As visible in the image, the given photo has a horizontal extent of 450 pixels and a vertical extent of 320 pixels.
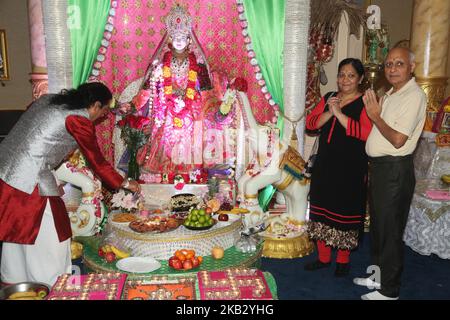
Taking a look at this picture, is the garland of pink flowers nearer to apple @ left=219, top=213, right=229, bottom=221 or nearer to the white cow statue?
apple @ left=219, top=213, right=229, bottom=221

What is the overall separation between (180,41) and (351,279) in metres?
3.48

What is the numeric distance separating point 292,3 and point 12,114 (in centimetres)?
549

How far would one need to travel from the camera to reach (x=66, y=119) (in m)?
3.31

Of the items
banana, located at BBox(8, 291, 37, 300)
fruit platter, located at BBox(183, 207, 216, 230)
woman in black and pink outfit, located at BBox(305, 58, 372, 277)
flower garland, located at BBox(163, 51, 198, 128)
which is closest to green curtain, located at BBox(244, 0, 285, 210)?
flower garland, located at BBox(163, 51, 198, 128)

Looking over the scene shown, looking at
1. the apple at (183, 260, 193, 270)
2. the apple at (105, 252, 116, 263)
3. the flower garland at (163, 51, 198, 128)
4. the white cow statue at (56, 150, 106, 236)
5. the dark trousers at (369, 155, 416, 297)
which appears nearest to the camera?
the dark trousers at (369, 155, 416, 297)

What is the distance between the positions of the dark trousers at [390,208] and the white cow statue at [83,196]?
9.71 feet

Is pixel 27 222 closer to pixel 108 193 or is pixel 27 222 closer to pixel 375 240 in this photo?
pixel 108 193

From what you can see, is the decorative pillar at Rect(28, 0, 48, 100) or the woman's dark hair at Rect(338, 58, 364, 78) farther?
the decorative pillar at Rect(28, 0, 48, 100)

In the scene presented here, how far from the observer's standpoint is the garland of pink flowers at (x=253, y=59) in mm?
5719

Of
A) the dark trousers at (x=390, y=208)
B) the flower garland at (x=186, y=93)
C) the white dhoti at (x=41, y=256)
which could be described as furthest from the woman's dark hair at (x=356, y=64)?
the white dhoti at (x=41, y=256)

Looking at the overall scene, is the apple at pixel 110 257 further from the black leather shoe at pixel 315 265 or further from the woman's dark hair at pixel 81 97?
the black leather shoe at pixel 315 265

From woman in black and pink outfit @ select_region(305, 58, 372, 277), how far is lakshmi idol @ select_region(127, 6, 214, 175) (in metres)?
1.94

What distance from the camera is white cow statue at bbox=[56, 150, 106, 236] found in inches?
193

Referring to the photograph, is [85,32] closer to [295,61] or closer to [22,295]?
[295,61]
